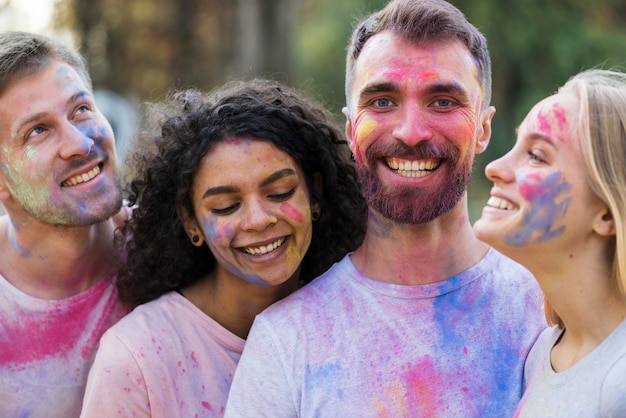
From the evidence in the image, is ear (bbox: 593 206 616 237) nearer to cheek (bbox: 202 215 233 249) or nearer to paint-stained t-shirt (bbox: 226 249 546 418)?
paint-stained t-shirt (bbox: 226 249 546 418)

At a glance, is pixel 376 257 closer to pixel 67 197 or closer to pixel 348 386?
pixel 348 386

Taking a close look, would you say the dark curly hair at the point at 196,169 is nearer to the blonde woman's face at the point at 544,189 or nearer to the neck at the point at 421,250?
the neck at the point at 421,250

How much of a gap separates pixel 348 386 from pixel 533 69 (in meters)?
15.3

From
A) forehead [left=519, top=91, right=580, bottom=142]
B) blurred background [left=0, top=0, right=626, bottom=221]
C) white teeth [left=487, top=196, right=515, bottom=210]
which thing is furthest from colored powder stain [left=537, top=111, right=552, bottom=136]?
blurred background [left=0, top=0, right=626, bottom=221]

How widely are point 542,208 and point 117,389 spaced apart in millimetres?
1660

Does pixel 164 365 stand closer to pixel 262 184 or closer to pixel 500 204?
pixel 262 184

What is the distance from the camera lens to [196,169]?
3.34m

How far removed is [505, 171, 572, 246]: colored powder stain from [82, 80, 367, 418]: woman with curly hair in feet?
3.26

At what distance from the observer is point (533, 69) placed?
56.4ft

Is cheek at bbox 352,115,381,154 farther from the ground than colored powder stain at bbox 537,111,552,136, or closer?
closer

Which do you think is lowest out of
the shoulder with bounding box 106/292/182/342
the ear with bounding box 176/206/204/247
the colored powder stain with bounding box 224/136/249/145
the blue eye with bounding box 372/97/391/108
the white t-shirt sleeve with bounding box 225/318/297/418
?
the shoulder with bounding box 106/292/182/342

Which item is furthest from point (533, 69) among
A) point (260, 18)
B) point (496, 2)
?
point (260, 18)

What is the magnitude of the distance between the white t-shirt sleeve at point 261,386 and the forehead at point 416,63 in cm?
106

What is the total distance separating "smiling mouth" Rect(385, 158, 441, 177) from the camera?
3.07 m
